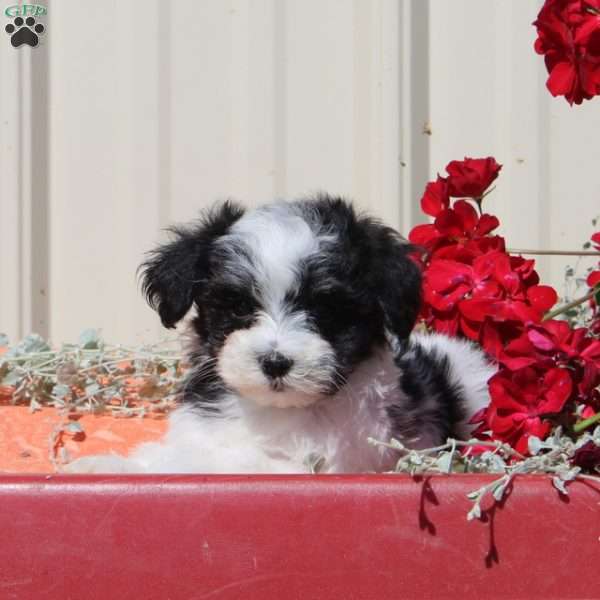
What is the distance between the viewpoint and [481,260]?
296 cm

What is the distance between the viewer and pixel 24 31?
4.90 metres

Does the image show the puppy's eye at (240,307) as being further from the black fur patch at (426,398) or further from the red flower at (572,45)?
the red flower at (572,45)

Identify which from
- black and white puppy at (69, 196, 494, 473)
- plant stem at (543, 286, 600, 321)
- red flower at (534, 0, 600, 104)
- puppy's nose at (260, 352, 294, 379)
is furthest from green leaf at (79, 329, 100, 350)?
red flower at (534, 0, 600, 104)

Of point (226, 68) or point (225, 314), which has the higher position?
point (226, 68)

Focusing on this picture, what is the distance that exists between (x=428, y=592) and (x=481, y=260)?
3.82 ft

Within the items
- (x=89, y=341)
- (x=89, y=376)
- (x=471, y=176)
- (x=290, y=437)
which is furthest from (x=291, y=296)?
(x=89, y=341)

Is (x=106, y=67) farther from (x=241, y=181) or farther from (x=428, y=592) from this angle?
(x=428, y=592)

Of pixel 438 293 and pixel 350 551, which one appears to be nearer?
pixel 350 551

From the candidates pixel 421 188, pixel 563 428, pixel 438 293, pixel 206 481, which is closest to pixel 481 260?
pixel 438 293

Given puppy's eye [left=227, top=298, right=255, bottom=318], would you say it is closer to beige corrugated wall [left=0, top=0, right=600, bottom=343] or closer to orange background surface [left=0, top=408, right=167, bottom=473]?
orange background surface [left=0, top=408, right=167, bottom=473]

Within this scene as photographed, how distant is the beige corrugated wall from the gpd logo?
0.15 ft

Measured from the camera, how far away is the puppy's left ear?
2785 millimetres

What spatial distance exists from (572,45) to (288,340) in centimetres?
98

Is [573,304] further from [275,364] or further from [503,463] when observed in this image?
[275,364]
